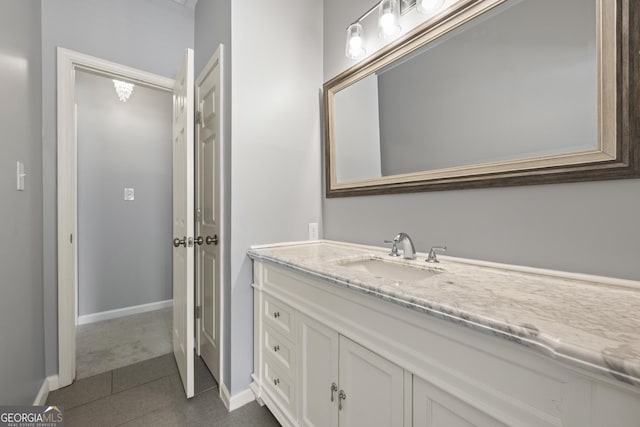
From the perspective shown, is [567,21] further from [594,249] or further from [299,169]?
[299,169]

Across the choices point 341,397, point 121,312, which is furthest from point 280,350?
point 121,312

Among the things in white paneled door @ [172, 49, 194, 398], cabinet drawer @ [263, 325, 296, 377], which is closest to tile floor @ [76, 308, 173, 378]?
white paneled door @ [172, 49, 194, 398]

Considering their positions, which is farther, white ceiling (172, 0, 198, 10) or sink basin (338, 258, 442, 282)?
white ceiling (172, 0, 198, 10)

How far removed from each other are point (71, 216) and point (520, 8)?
2671 millimetres

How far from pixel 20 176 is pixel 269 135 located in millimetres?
1218

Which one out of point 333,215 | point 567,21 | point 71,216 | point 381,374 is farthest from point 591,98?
point 71,216

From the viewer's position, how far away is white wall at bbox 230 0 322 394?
1.53 metres

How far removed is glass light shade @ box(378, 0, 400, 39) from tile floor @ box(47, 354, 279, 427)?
2.14m

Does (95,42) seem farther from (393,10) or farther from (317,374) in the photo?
(317,374)

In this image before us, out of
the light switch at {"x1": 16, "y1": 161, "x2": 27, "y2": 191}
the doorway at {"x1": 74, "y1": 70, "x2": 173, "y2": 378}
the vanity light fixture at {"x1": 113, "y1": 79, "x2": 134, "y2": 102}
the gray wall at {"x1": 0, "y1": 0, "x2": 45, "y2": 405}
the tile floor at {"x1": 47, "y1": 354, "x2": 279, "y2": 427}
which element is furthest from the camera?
the doorway at {"x1": 74, "y1": 70, "x2": 173, "y2": 378}

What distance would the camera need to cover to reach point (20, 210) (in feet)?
4.17

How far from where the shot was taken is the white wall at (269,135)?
1.53 m

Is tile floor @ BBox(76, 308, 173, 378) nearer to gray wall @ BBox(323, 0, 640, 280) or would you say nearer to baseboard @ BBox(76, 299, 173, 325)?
baseboard @ BBox(76, 299, 173, 325)

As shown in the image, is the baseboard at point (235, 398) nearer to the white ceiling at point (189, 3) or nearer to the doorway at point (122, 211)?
the doorway at point (122, 211)
